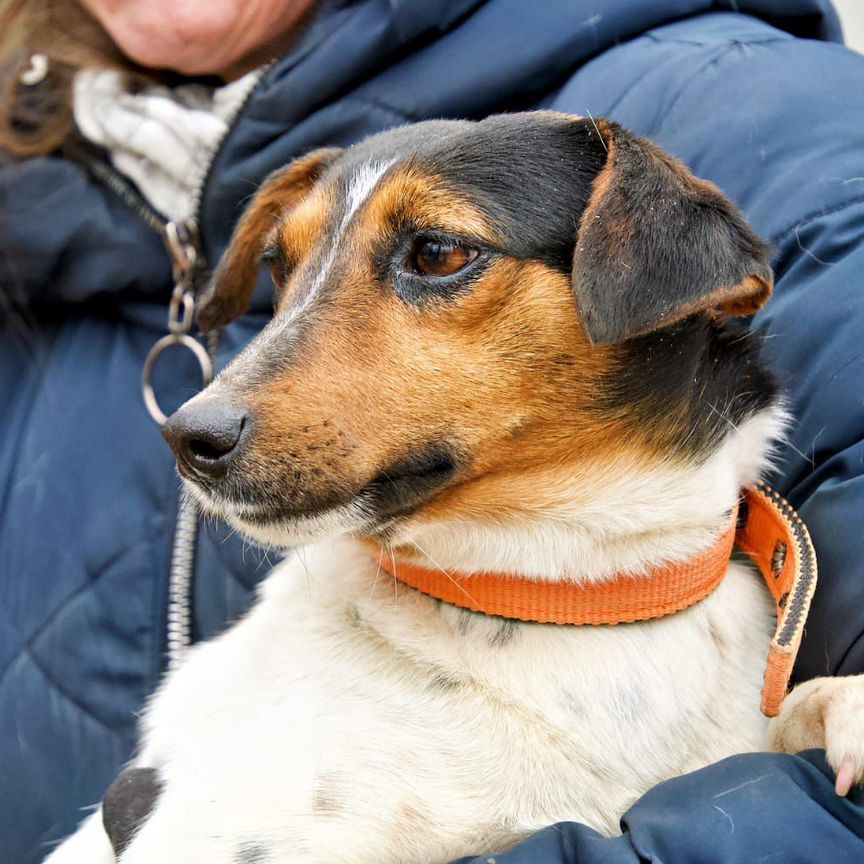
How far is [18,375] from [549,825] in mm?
1961

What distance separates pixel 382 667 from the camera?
1.79m

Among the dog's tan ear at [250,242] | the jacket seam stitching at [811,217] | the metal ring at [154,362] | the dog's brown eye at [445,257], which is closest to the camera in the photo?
the dog's brown eye at [445,257]

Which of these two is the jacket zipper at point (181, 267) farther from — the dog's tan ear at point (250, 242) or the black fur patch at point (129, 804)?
the black fur patch at point (129, 804)

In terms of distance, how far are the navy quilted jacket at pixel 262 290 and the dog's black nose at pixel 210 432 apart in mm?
955

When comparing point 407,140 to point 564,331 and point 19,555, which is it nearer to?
point 564,331

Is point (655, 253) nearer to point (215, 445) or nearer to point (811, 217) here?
point (811, 217)

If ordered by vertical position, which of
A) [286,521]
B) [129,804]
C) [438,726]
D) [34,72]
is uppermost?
[34,72]

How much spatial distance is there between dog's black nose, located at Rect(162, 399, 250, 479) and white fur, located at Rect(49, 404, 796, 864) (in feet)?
1.45

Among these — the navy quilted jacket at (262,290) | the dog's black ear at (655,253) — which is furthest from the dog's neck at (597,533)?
the dog's black ear at (655,253)

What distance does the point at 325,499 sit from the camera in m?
1.67

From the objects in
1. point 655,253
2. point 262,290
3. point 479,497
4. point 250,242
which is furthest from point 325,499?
point 262,290

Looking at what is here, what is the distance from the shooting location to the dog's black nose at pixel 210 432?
5.17 feet

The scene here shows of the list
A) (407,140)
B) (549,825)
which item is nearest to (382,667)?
(549,825)

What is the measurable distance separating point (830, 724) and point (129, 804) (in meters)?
1.20
